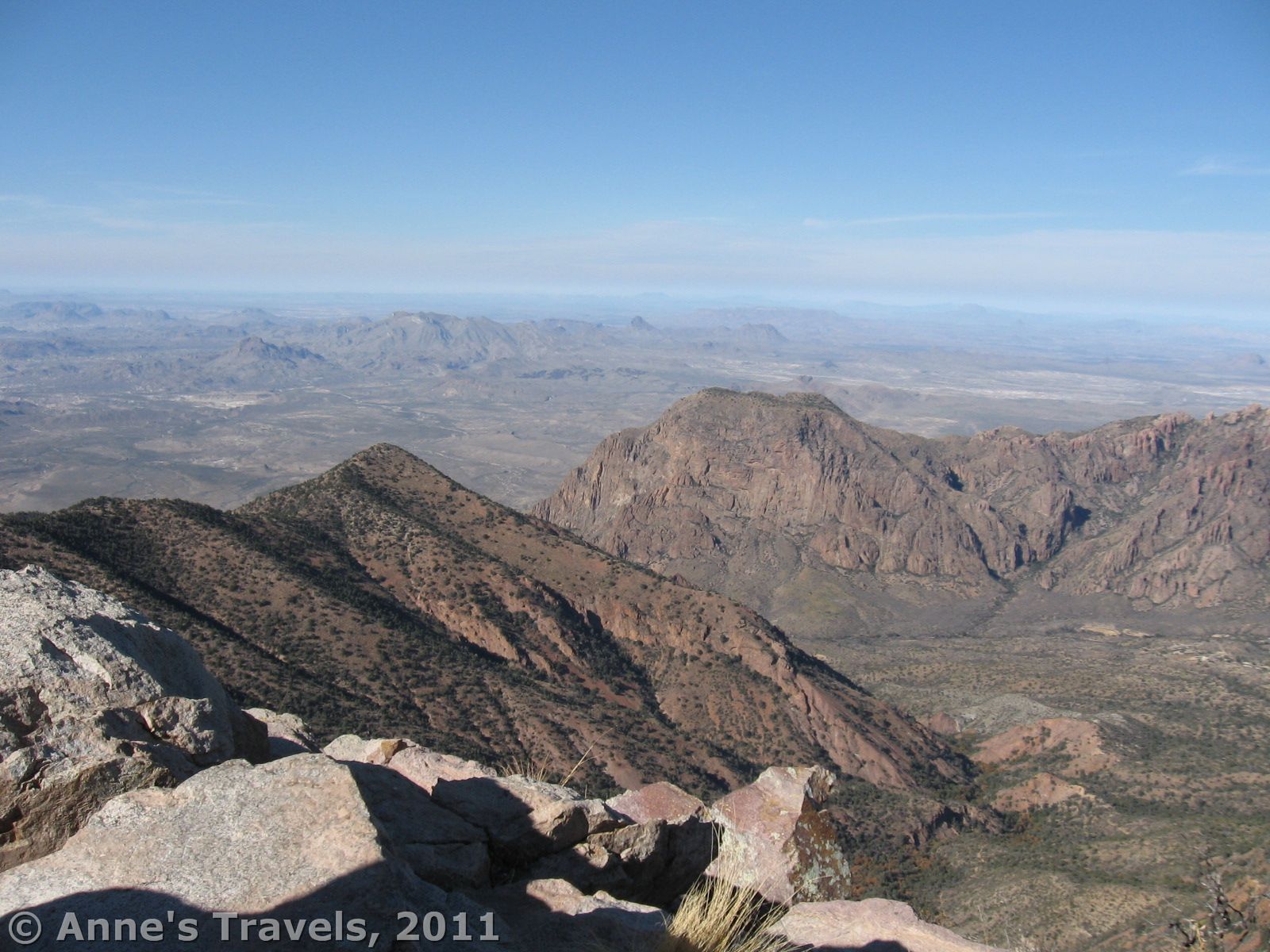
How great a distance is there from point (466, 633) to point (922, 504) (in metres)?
133

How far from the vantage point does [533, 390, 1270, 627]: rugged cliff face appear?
5846 inches

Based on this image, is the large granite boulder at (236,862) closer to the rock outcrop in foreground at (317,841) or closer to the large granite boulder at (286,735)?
the rock outcrop in foreground at (317,841)

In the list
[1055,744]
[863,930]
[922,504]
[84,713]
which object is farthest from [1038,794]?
[922,504]

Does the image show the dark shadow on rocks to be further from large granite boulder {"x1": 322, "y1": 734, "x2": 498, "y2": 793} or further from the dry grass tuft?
large granite boulder {"x1": 322, "y1": 734, "x2": 498, "y2": 793}

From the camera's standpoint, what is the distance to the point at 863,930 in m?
11.1

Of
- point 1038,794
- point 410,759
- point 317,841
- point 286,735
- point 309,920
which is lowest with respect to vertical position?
point 1038,794

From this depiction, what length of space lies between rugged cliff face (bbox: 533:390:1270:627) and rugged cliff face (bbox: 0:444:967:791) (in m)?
78.8

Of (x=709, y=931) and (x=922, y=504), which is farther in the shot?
(x=922, y=504)

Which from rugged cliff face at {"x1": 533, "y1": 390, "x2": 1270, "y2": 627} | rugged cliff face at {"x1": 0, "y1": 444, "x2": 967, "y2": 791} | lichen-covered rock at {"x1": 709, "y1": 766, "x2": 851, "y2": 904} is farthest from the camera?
rugged cliff face at {"x1": 533, "y1": 390, "x2": 1270, "y2": 627}

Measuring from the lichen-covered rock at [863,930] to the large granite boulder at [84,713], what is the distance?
8319mm

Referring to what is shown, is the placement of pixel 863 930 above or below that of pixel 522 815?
below

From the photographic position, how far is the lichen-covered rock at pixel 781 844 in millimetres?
12734

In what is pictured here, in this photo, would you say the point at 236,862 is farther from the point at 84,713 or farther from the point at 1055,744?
the point at 1055,744

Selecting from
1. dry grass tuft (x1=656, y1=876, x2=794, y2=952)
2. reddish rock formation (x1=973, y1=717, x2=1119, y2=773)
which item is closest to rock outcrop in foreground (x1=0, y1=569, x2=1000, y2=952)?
dry grass tuft (x1=656, y1=876, x2=794, y2=952)
